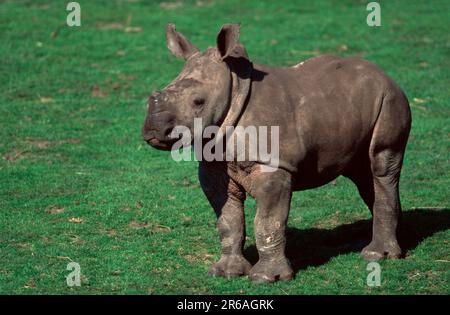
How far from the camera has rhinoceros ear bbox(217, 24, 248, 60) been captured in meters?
9.36

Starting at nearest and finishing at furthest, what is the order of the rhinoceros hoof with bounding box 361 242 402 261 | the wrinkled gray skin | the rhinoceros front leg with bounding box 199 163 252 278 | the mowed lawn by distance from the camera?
the wrinkled gray skin < the rhinoceros front leg with bounding box 199 163 252 278 < the mowed lawn < the rhinoceros hoof with bounding box 361 242 402 261

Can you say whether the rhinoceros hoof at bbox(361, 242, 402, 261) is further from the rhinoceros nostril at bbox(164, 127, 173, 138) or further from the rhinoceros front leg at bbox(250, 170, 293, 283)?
the rhinoceros nostril at bbox(164, 127, 173, 138)

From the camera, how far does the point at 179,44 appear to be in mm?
9898

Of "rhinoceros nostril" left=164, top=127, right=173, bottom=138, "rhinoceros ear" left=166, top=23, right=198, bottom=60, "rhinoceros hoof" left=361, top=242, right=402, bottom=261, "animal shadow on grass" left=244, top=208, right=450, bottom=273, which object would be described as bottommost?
"animal shadow on grass" left=244, top=208, right=450, bottom=273

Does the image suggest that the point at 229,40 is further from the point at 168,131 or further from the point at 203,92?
the point at 168,131

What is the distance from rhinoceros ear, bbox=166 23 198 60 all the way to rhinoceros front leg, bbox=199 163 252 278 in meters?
1.06

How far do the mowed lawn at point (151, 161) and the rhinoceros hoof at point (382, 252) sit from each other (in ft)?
0.43

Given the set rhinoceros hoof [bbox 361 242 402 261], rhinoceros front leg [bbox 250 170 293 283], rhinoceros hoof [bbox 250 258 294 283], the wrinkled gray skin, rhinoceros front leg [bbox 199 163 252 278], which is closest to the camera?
the wrinkled gray skin

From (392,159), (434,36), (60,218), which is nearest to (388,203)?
(392,159)

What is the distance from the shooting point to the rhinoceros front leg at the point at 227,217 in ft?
32.2

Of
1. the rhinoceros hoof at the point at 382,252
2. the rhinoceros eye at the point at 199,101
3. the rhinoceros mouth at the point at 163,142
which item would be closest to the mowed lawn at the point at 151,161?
the rhinoceros hoof at the point at 382,252

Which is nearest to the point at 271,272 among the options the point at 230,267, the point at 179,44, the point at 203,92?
the point at 230,267

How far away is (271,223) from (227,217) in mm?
568

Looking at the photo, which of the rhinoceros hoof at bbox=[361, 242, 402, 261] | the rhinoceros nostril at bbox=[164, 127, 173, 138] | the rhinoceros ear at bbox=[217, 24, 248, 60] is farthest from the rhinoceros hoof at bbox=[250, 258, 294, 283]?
the rhinoceros ear at bbox=[217, 24, 248, 60]
